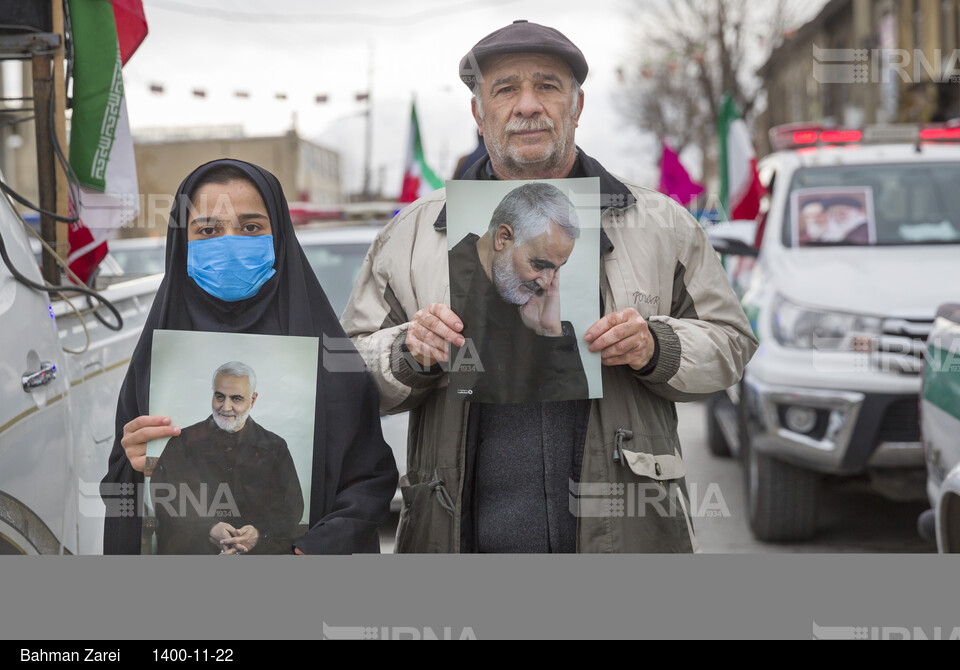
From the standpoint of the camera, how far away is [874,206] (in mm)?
6047

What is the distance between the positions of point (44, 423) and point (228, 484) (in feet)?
2.67

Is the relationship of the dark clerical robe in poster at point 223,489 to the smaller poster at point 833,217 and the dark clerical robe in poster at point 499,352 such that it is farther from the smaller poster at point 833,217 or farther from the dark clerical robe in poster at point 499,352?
the smaller poster at point 833,217

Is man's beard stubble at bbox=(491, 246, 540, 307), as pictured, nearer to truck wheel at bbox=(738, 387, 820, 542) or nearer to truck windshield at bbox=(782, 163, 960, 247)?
truck wheel at bbox=(738, 387, 820, 542)

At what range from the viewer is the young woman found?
2064mm


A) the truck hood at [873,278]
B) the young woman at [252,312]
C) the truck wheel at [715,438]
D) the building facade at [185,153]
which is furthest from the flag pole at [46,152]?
the truck wheel at [715,438]

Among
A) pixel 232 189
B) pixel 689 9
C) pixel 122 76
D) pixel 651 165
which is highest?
pixel 689 9

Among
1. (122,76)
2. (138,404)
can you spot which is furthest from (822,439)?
(138,404)

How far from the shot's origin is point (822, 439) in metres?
5.07

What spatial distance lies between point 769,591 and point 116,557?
3.80ft

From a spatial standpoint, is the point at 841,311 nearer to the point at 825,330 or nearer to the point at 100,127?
the point at 825,330

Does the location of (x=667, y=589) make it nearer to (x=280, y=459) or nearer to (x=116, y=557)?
(x=280, y=459)

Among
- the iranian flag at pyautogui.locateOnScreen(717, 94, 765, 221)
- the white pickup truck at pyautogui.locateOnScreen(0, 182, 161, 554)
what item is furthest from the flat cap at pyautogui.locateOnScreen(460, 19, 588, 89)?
the iranian flag at pyautogui.locateOnScreen(717, 94, 765, 221)

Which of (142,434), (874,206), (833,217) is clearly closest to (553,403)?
(142,434)

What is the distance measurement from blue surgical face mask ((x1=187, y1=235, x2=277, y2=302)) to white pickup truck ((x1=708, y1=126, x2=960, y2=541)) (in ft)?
11.9
